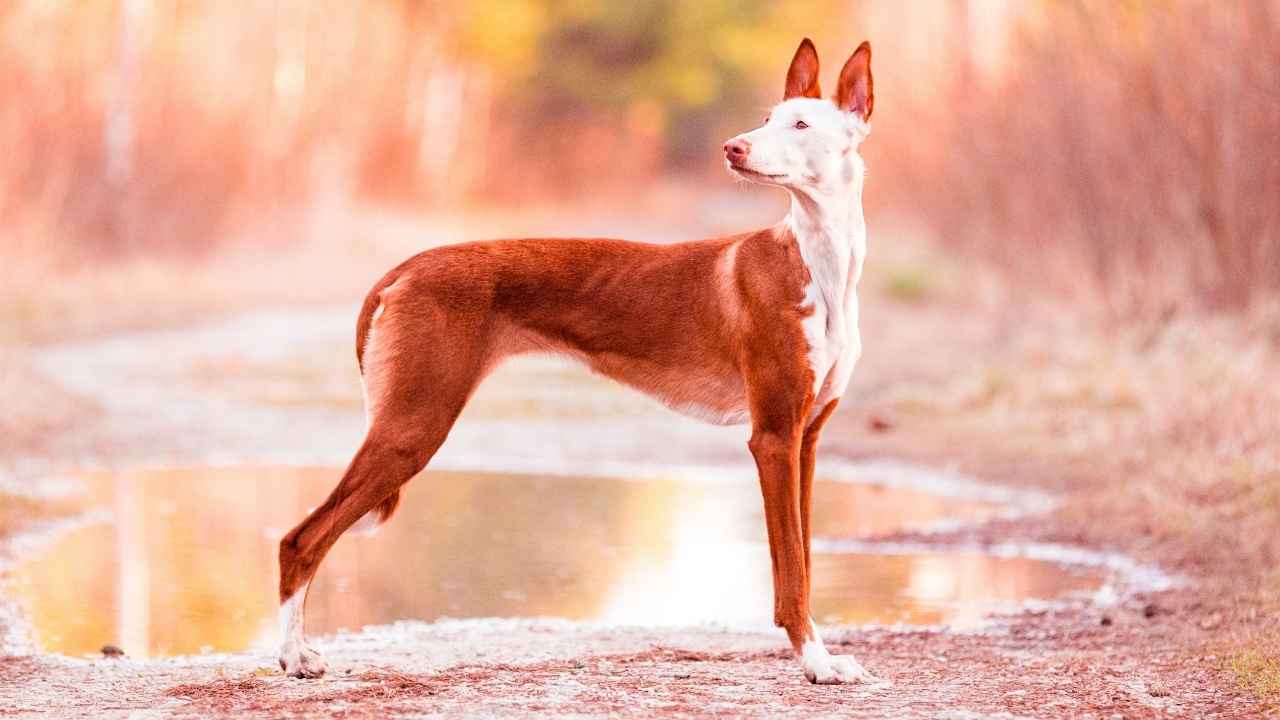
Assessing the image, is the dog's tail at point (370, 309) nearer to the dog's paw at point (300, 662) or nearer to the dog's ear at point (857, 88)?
the dog's paw at point (300, 662)

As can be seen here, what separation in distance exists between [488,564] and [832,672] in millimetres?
2956

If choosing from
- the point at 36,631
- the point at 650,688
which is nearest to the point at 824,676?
the point at 650,688

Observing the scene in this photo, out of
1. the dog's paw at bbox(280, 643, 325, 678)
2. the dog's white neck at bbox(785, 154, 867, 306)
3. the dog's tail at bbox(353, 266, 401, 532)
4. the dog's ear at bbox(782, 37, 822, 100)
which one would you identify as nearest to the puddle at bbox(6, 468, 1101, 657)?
the dog's paw at bbox(280, 643, 325, 678)

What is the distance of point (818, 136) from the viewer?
18.2 ft

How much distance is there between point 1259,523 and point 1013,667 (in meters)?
2.81

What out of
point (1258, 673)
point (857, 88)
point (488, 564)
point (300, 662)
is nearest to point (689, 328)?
point (857, 88)

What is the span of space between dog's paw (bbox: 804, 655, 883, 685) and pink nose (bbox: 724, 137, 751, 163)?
1.54 meters

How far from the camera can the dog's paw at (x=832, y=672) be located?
555 cm

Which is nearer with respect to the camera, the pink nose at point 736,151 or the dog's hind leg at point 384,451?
the pink nose at point 736,151

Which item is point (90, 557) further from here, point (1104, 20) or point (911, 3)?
point (911, 3)

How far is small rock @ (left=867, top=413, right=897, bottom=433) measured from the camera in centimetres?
1278

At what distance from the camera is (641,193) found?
53375 mm

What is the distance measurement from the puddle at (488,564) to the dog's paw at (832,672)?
158 centimetres

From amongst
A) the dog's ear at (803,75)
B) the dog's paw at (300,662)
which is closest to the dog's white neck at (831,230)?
the dog's ear at (803,75)
